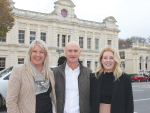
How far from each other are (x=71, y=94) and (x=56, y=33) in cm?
2983

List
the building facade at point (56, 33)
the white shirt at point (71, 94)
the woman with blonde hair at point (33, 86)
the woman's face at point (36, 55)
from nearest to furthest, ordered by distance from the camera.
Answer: the woman with blonde hair at point (33, 86)
the woman's face at point (36, 55)
the white shirt at point (71, 94)
the building facade at point (56, 33)

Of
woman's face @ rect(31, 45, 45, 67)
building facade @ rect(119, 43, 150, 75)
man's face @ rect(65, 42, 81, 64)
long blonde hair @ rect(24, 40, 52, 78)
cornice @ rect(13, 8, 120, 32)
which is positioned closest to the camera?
long blonde hair @ rect(24, 40, 52, 78)

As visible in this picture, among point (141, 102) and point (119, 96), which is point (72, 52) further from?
point (141, 102)

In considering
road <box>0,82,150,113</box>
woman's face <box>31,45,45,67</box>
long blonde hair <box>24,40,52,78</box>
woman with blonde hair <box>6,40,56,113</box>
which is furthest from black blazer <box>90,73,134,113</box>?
road <box>0,82,150,113</box>

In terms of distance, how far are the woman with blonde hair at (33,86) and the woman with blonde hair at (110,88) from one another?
897 mm

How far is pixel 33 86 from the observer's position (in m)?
3.01

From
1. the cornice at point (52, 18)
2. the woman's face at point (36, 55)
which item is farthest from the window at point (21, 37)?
the woman's face at point (36, 55)

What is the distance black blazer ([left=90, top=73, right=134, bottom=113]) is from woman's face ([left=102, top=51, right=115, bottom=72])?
257 millimetres

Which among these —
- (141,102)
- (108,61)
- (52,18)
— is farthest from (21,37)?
(108,61)

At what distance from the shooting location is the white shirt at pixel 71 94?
11.3 ft

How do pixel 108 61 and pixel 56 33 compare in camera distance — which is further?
pixel 56 33

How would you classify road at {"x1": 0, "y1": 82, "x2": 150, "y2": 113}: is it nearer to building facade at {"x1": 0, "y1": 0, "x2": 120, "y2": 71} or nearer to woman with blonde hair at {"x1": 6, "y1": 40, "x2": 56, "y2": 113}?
woman with blonde hair at {"x1": 6, "y1": 40, "x2": 56, "y2": 113}

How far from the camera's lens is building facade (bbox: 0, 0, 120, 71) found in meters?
28.1

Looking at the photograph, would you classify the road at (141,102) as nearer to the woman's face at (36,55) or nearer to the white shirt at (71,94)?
the white shirt at (71,94)
